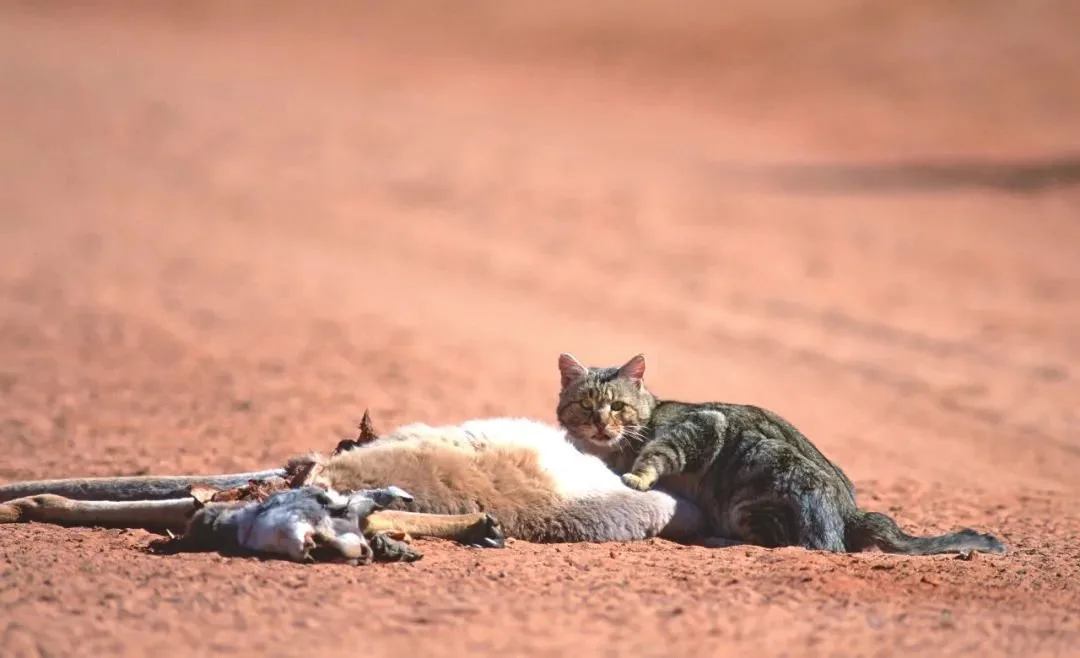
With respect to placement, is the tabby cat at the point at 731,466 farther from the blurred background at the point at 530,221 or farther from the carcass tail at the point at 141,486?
the blurred background at the point at 530,221

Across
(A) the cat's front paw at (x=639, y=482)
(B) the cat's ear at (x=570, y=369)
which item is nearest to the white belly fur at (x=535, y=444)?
(A) the cat's front paw at (x=639, y=482)

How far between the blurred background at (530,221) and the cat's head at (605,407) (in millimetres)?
2859

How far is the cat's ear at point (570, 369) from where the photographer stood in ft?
24.8

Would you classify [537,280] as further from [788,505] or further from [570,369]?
[788,505]

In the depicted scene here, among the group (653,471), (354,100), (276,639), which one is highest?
(354,100)

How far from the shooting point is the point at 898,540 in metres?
6.79

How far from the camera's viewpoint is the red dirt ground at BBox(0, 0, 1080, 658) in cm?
546

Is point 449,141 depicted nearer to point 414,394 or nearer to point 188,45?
point 188,45

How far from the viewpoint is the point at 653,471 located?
691cm

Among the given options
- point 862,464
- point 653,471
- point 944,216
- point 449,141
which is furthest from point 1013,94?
point 653,471

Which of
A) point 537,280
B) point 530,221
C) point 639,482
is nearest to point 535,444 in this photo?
point 639,482

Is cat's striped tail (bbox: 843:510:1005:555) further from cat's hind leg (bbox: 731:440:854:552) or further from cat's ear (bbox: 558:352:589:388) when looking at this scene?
cat's ear (bbox: 558:352:589:388)

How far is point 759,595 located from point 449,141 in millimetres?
22296

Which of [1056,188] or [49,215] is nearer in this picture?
[49,215]
